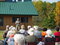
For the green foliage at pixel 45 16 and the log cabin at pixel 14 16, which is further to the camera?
the green foliage at pixel 45 16

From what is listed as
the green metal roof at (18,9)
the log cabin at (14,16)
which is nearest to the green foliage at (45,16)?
the green metal roof at (18,9)

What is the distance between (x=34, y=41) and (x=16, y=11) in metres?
31.7

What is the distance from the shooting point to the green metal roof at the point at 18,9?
40.5 m

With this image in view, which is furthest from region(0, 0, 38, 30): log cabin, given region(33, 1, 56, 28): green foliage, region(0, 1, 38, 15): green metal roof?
region(33, 1, 56, 28): green foliage

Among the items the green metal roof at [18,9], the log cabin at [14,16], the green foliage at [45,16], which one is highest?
the green metal roof at [18,9]

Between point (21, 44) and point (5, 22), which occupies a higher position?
point (21, 44)

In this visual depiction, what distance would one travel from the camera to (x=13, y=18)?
133ft

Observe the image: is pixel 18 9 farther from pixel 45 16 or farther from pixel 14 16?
pixel 45 16

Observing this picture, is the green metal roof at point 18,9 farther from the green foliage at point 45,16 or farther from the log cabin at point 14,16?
the green foliage at point 45,16

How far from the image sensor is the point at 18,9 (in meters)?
42.0

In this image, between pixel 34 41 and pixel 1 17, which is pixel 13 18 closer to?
pixel 1 17

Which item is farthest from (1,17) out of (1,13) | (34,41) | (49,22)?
(34,41)

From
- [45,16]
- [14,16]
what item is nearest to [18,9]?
[14,16]

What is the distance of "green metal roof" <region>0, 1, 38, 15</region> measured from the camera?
133ft
